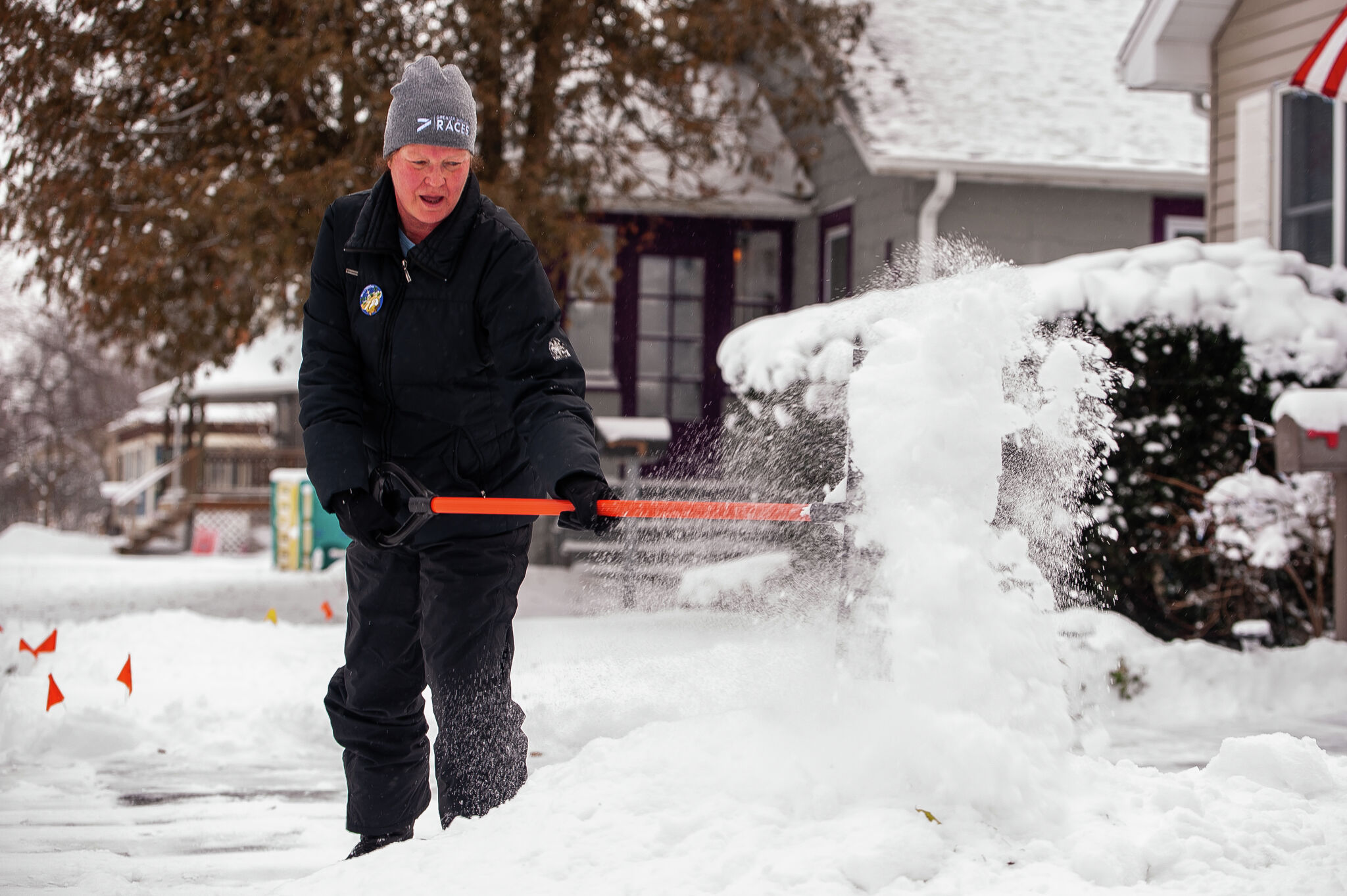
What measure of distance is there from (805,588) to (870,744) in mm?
2685

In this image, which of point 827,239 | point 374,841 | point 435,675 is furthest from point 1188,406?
point 827,239

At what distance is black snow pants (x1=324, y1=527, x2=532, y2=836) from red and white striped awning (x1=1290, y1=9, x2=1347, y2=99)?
5.50 metres

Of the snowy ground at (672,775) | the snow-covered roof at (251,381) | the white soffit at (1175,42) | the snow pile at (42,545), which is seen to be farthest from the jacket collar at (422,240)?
the snow-covered roof at (251,381)

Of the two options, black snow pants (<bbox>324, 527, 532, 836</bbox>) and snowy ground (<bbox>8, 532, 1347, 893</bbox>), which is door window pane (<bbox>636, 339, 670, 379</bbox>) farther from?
black snow pants (<bbox>324, 527, 532, 836</bbox>)

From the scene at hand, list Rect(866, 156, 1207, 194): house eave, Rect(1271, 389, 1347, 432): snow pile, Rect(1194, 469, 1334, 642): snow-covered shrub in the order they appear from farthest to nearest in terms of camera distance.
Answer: Rect(866, 156, 1207, 194): house eave → Rect(1194, 469, 1334, 642): snow-covered shrub → Rect(1271, 389, 1347, 432): snow pile

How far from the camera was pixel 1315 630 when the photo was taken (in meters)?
6.19

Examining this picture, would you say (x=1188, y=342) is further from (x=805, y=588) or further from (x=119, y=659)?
(x=119, y=659)

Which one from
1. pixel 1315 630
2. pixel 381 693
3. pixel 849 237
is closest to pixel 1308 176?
pixel 1315 630

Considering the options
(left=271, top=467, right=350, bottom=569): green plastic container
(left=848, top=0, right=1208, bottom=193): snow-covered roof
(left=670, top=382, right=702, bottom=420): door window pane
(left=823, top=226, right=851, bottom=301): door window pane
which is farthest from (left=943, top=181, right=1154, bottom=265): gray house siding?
(left=271, top=467, right=350, bottom=569): green plastic container

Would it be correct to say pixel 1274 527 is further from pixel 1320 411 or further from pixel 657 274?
pixel 657 274

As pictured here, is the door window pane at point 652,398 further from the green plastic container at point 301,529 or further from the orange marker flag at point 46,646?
the orange marker flag at point 46,646

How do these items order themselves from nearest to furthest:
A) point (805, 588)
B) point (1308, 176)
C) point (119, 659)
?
1. point (805, 588)
2. point (119, 659)
3. point (1308, 176)

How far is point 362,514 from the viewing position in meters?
2.93

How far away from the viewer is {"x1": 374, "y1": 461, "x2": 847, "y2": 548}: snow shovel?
2906 mm
